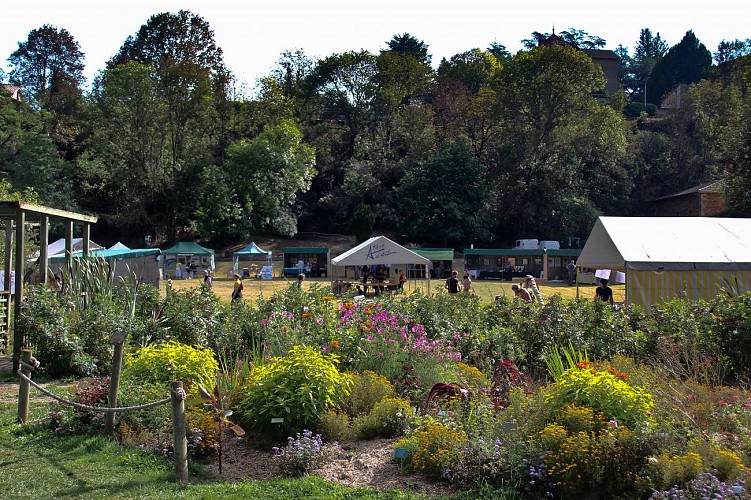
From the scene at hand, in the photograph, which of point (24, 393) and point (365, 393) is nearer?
point (365, 393)

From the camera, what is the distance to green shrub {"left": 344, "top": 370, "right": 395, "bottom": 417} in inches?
271

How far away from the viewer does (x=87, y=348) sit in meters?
10.3

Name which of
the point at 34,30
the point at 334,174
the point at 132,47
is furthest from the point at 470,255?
the point at 34,30

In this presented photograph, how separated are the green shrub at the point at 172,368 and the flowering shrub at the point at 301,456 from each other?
1654mm

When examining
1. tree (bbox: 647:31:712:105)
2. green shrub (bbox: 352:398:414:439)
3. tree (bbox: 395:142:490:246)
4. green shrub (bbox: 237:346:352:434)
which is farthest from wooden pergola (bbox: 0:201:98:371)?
tree (bbox: 647:31:712:105)

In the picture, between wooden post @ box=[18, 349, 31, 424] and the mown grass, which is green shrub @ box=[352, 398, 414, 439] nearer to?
the mown grass

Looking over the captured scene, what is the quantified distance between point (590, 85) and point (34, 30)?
154 feet

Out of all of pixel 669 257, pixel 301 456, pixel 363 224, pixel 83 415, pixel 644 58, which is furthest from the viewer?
pixel 644 58

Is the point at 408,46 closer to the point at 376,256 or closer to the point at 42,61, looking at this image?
the point at 42,61

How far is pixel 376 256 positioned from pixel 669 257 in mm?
11566

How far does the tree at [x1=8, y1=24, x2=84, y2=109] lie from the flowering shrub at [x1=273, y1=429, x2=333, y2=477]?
63274 millimetres

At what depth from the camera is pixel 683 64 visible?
8769cm

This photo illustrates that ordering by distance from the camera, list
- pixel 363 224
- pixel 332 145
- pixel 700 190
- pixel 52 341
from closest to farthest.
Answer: pixel 52 341 < pixel 363 224 < pixel 700 190 < pixel 332 145

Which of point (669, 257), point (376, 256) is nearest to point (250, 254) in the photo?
point (376, 256)
